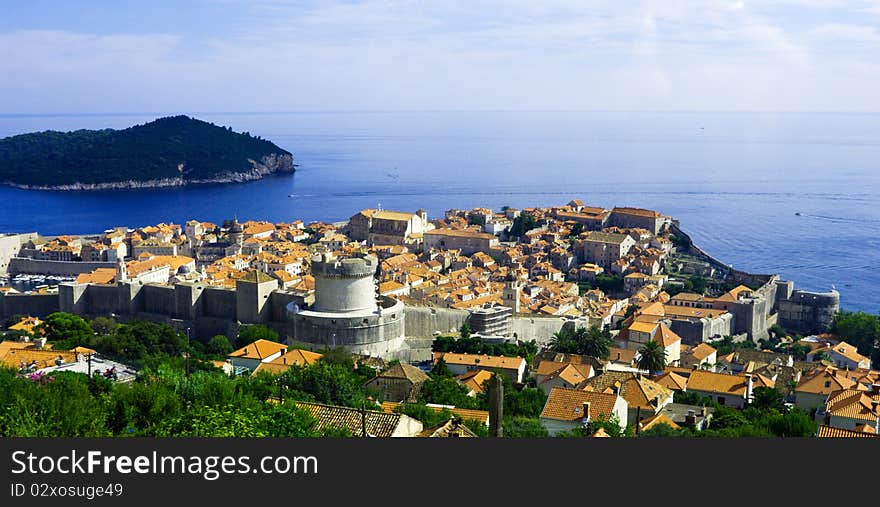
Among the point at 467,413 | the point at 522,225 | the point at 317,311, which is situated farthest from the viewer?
the point at 522,225

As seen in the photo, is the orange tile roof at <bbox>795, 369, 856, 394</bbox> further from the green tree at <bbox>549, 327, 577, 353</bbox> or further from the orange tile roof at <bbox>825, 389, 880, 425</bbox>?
the green tree at <bbox>549, 327, 577, 353</bbox>

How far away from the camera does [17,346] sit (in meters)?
15.4

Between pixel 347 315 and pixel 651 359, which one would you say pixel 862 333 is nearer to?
pixel 651 359

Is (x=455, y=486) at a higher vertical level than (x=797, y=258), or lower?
higher

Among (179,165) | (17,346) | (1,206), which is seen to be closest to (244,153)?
(179,165)

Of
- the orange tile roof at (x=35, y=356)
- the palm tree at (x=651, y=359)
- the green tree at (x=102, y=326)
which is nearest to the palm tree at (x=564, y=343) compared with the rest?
the palm tree at (x=651, y=359)

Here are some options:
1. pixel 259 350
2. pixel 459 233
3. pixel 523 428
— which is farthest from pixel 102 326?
pixel 459 233

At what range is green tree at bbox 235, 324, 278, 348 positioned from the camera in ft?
60.3

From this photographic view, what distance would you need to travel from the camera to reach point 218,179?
260 ft

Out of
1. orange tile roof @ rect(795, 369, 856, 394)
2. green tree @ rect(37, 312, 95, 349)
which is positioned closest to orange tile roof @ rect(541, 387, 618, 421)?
orange tile roof @ rect(795, 369, 856, 394)

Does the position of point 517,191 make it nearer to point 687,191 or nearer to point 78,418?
point 687,191

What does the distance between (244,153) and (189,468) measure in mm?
82370

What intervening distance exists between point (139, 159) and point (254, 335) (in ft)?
213

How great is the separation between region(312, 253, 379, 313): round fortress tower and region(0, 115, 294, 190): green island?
61.3 metres
